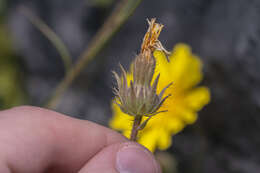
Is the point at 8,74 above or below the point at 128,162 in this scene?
below

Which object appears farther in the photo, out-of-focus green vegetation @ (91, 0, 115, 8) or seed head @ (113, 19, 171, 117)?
out-of-focus green vegetation @ (91, 0, 115, 8)

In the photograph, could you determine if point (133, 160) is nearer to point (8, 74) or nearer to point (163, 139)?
point (163, 139)

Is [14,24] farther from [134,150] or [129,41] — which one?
[134,150]

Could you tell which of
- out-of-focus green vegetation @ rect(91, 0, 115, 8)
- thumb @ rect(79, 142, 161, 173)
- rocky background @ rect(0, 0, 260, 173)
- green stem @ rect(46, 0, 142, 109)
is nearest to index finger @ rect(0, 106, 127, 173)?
thumb @ rect(79, 142, 161, 173)

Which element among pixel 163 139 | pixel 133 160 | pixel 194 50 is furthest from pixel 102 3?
pixel 133 160

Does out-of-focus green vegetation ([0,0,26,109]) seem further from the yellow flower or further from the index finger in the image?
the index finger

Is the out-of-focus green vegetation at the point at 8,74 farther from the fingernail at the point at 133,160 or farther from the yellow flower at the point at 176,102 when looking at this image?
the fingernail at the point at 133,160
